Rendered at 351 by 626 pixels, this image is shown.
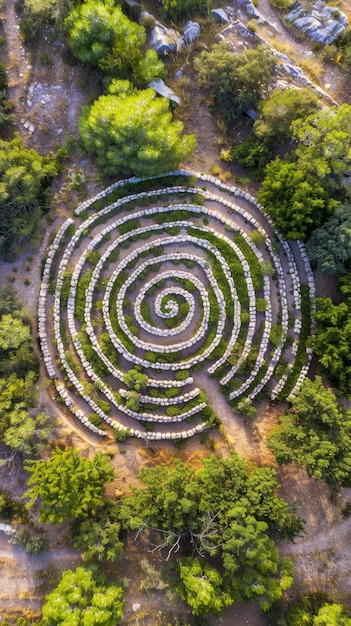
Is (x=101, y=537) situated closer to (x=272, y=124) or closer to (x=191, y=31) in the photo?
(x=272, y=124)

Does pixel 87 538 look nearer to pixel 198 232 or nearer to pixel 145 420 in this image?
pixel 145 420

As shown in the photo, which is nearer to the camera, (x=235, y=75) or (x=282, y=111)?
(x=282, y=111)

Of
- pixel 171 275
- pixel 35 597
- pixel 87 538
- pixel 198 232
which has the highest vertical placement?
pixel 198 232

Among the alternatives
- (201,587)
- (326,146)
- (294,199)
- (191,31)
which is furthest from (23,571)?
(191,31)

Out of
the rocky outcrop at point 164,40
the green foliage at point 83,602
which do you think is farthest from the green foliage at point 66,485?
the rocky outcrop at point 164,40

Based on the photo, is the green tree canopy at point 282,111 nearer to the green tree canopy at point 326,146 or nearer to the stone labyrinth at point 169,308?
the green tree canopy at point 326,146

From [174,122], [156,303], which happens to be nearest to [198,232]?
[156,303]
